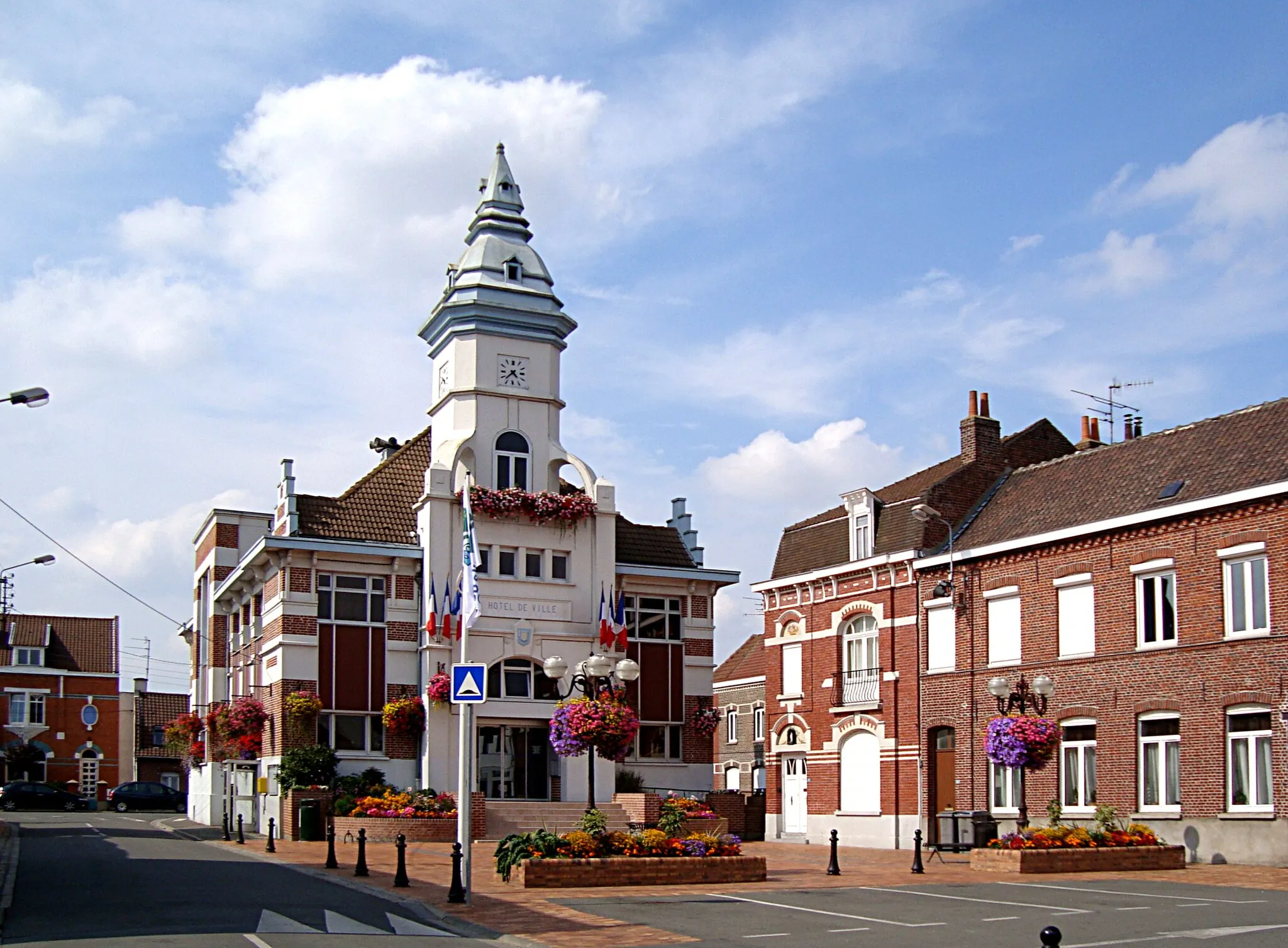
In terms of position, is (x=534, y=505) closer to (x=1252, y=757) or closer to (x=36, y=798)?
(x=1252, y=757)

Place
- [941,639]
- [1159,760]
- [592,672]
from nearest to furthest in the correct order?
[592,672], [1159,760], [941,639]

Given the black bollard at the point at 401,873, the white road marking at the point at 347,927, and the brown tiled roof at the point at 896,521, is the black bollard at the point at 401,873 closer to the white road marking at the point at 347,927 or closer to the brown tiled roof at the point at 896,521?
the white road marking at the point at 347,927

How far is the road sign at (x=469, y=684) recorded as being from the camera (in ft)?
58.0

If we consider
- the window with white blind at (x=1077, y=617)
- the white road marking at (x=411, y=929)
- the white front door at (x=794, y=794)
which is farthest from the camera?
the white front door at (x=794, y=794)

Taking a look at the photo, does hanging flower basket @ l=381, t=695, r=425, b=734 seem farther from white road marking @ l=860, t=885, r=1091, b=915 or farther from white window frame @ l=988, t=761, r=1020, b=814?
white road marking @ l=860, t=885, r=1091, b=915

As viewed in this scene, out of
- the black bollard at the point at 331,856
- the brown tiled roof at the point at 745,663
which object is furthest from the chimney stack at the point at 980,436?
the brown tiled roof at the point at 745,663

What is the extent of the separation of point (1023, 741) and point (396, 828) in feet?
42.6

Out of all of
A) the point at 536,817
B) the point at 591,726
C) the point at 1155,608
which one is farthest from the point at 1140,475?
the point at 536,817

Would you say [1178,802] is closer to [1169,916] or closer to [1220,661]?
[1220,661]

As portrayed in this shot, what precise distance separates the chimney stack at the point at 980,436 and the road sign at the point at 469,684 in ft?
Answer: 64.4

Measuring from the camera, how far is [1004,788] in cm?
3078

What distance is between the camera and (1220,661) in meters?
26.0

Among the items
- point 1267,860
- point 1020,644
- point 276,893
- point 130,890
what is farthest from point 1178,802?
point 130,890

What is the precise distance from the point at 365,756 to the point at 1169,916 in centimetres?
2164
